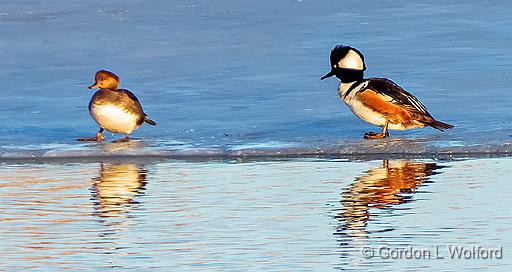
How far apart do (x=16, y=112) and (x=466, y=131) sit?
3.44 metres

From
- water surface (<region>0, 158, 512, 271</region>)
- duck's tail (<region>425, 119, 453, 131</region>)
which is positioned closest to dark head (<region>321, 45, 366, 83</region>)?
duck's tail (<region>425, 119, 453, 131</region>)

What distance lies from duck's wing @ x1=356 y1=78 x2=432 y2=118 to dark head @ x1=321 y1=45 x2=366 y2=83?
1.03 ft

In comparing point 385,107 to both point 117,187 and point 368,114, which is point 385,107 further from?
point 117,187

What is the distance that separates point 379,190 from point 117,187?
4.51 ft

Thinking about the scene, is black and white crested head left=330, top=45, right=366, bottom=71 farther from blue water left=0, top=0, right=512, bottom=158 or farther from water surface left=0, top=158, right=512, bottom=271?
water surface left=0, top=158, right=512, bottom=271

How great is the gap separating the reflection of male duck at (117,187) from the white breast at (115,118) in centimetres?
109

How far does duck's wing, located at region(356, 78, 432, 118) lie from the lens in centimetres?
985

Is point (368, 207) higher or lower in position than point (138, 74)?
lower

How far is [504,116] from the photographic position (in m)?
10.2

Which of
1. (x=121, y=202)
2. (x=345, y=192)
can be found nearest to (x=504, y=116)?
(x=345, y=192)

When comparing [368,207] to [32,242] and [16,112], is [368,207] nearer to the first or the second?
[32,242]

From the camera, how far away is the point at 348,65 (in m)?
10.4

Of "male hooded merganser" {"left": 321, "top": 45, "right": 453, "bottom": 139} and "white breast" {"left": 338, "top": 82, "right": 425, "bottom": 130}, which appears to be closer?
"male hooded merganser" {"left": 321, "top": 45, "right": 453, "bottom": 139}

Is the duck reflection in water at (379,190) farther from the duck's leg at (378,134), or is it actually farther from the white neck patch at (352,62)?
the white neck patch at (352,62)
